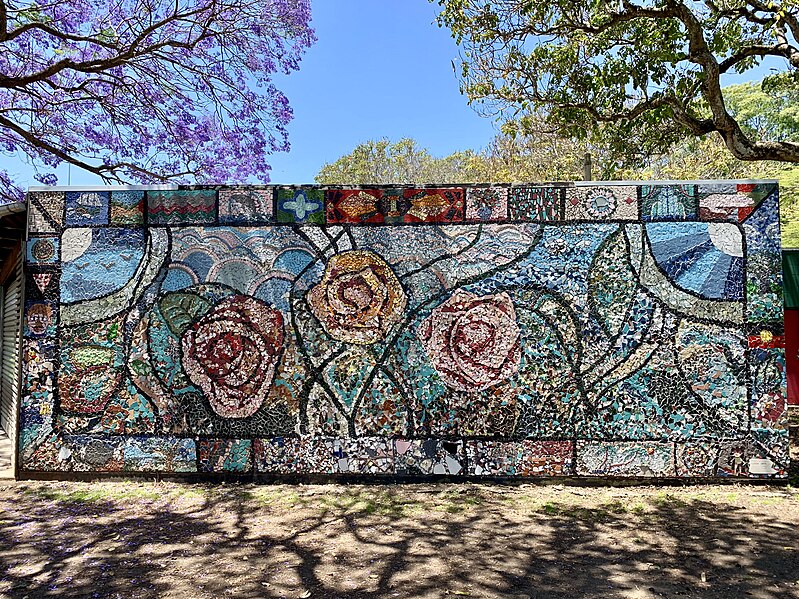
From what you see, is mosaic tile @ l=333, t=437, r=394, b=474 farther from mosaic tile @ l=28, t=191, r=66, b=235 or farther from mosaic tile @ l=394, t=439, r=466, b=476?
mosaic tile @ l=28, t=191, r=66, b=235

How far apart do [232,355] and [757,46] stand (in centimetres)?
572

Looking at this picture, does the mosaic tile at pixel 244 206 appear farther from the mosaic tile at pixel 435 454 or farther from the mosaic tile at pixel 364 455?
the mosaic tile at pixel 435 454

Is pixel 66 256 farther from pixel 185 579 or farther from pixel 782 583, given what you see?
pixel 782 583

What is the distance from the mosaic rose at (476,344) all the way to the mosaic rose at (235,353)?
3.63 feet

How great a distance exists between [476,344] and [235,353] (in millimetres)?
1720

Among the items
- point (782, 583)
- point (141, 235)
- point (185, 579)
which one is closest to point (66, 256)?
point (141, 235)

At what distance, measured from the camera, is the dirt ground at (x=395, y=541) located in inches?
106

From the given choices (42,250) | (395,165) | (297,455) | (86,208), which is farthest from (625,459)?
(395,165)

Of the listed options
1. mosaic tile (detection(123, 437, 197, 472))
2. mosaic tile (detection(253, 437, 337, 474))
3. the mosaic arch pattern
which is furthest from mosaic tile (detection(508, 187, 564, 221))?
mosaic tile (detection(123, 437, 197, 472))

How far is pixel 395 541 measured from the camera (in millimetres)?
3229

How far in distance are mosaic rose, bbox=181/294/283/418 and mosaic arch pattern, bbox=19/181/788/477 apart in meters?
Answer: 0.02

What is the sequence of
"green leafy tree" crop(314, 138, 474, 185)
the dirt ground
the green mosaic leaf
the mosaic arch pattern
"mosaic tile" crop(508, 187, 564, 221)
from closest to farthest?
1. the dirt ground
2. the mosaic arch pattern
3. "mosaic tile" crop(508, 187, 564, 221)
4. the green mosaic leaf
5. "green leafy tree" crop(314, 138, 474, 185)

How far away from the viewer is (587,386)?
419 cm

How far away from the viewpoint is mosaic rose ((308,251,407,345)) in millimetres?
4285
